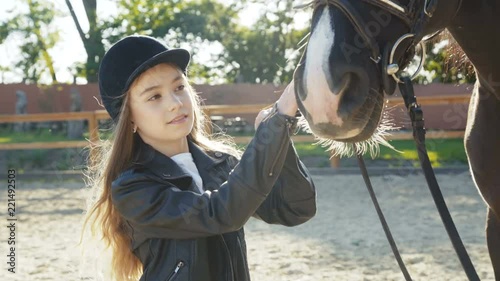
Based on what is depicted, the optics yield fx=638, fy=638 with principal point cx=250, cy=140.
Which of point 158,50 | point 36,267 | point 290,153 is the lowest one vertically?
point 36,267

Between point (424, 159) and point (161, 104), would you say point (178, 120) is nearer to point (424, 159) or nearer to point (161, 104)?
point (161, 104)

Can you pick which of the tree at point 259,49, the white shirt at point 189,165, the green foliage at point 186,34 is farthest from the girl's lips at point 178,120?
the tree at point 259,49

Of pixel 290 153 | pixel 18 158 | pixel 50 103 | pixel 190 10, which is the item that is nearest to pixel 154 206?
pixel 290 153

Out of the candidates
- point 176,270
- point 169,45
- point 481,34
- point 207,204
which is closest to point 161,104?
point 207,204

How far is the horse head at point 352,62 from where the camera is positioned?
1.14 meters

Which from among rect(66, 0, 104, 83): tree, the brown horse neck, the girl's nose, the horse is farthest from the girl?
rect(66, 0, 104, 83): tree

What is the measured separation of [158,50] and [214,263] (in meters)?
0.53

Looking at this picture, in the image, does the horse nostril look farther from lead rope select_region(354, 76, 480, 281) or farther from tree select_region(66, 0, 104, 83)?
tree select_region(66, 0, 104, 83)

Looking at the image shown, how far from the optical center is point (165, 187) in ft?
4.80

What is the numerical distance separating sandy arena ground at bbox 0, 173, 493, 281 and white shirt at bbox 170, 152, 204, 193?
167 cm

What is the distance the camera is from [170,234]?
1434mm

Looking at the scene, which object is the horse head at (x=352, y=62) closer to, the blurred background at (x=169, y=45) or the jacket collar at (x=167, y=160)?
the jacket collar at (x=167, y=160)

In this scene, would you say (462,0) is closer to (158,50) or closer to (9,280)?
(158,50)

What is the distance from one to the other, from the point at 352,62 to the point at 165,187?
549mm
